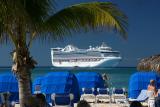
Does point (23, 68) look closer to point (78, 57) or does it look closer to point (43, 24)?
point (43, 24)

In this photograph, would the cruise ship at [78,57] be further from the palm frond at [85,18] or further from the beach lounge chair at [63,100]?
the palm frond at [85,18]

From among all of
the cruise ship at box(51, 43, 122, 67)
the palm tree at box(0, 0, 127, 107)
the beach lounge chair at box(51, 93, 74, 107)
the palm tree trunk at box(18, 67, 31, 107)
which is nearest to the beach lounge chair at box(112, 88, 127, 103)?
the beach lounge chair at box(51, 93, 74, 107)

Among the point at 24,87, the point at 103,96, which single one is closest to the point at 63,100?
the point at 103,96

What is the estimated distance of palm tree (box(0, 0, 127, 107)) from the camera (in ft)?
27.5

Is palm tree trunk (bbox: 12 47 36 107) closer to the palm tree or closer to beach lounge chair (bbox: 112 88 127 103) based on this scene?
the palm tree

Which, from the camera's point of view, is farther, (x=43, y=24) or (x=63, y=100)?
(x=63, y=100)

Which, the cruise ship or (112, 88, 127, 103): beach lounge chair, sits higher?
the cruise ship

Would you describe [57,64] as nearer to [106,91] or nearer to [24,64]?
[106,91]

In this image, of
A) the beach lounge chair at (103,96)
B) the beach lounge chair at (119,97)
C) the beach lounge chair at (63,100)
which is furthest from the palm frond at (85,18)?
the beach lounge chair at (103,96)

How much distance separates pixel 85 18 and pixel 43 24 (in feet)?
2.62

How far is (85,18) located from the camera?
8.87m

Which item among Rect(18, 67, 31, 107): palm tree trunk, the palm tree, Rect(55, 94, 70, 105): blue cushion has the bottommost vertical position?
Rect(55, 94, 70, 105): blue cushion

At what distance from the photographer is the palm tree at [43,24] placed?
8367 mm

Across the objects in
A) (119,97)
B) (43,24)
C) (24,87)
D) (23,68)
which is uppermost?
(43,24)
